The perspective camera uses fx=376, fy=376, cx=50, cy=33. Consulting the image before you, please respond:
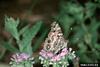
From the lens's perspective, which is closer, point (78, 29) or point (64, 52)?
point (64, 52)

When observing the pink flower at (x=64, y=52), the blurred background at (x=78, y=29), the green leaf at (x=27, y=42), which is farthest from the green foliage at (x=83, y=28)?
the pink flower at (x=64, y=52)

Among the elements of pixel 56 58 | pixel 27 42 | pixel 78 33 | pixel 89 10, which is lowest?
pixel 56 58

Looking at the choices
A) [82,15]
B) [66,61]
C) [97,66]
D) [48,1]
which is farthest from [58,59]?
[48,1]

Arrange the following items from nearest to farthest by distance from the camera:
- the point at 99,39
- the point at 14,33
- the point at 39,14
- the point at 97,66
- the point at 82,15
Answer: the point at 14,33, the point at 97,66, the point at 82,15, the point at 99,39, the point at 39,14

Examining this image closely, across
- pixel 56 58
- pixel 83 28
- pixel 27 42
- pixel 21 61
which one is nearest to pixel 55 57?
pixel 56 58

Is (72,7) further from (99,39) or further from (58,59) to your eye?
(58,59)

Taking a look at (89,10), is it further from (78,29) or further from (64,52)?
(64,52)

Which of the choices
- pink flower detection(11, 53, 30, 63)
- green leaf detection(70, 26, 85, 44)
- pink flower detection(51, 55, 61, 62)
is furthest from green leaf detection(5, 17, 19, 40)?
green leaf detection(70, 26, 85, 44)

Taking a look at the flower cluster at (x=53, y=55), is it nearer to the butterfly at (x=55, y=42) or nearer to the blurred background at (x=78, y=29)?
the butterfly at (x=55, y=42)
